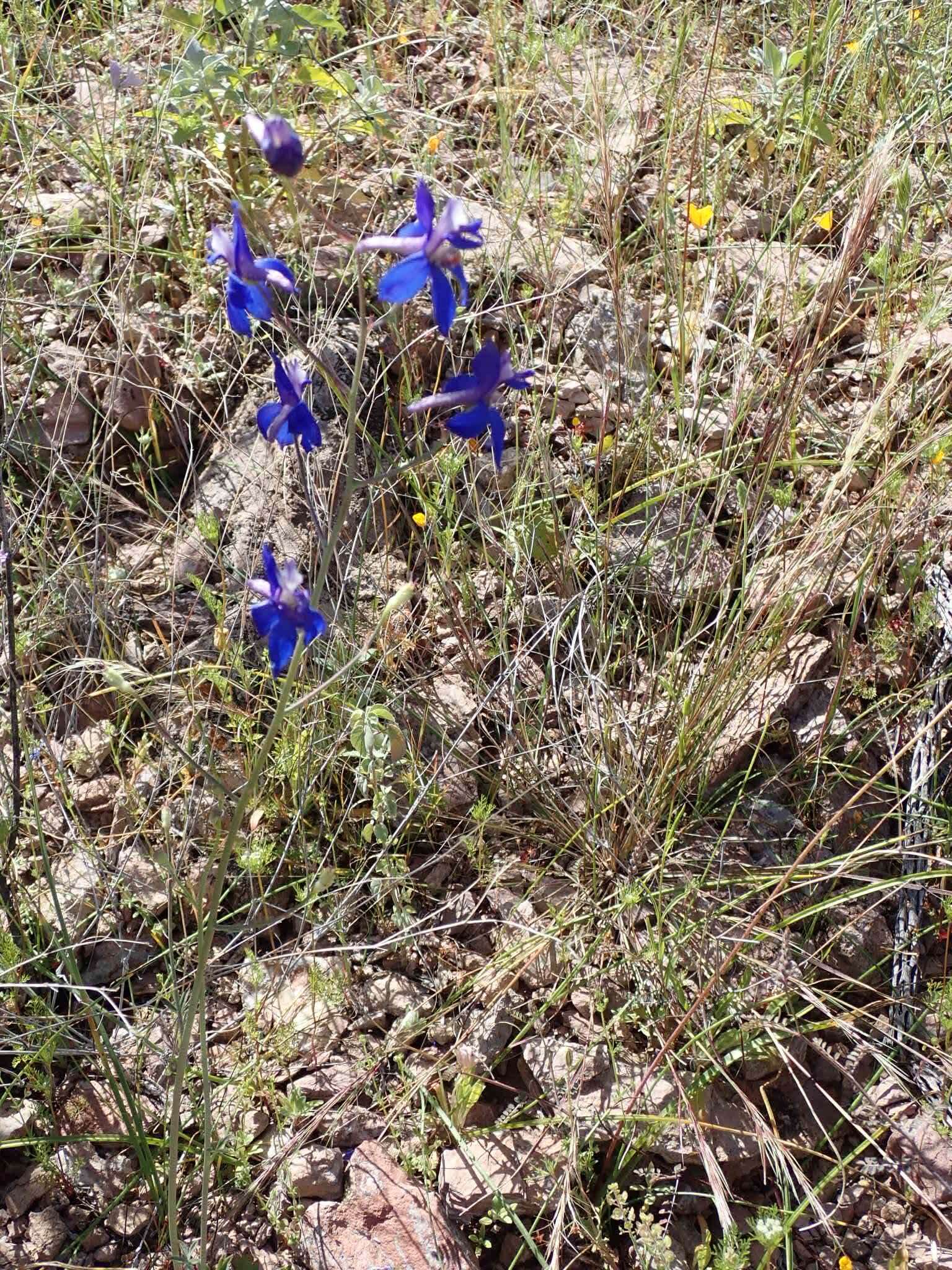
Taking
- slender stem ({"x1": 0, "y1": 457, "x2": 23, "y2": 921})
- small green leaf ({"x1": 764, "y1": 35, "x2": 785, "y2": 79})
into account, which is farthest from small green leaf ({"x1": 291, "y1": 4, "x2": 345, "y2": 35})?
slender stem ({"x1": 0, "y1": 457, "x2": 23, "y2": 921})

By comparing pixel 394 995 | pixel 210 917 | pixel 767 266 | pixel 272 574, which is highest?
pixel 272 574

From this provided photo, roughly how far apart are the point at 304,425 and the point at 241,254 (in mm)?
208

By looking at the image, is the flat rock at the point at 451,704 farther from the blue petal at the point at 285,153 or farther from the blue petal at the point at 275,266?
the blue petal at the point at 285,153

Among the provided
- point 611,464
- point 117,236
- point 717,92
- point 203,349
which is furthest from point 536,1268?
point 717,92

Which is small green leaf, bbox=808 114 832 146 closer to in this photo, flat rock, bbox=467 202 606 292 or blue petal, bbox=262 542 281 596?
flat rock, bbox=467 202 606 292

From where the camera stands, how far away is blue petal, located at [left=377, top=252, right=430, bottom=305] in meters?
1.24

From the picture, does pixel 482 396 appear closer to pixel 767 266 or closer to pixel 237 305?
pixel 237 305

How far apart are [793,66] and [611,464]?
1494 mm

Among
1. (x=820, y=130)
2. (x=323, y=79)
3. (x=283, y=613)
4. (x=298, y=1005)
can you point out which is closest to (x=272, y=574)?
(x=283, y=613)

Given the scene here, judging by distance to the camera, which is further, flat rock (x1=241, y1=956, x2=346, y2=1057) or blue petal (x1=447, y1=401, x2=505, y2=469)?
flat rock (x1=241, y1=956, x2=346, y2=1057)

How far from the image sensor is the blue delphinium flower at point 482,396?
1.30 meters

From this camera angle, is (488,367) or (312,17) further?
(312,17)

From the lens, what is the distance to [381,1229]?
71.9 inches

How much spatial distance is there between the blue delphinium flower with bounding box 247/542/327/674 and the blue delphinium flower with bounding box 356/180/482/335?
335 mm
